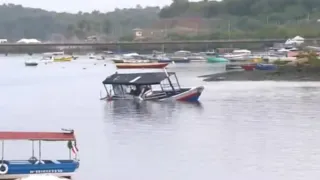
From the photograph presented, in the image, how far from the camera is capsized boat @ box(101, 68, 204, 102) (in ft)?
136

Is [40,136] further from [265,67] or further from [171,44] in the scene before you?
[171,44]

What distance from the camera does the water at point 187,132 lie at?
75.9 ft

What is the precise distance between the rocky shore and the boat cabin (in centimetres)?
1620

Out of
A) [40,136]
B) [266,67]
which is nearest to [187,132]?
[40,136]

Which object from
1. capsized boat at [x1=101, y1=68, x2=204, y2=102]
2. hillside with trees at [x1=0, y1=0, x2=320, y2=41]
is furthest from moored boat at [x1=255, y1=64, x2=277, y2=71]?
hillside with trees at [x1=0, y1=0, x2=320, y2=41]

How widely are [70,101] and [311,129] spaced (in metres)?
17.4

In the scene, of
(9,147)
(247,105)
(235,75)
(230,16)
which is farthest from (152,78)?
(230,16)

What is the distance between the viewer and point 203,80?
59562 mm

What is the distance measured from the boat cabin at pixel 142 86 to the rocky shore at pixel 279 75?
1620 centimetres

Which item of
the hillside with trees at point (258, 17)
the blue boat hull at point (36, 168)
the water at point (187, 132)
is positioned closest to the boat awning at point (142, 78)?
the water at point (187, 132)

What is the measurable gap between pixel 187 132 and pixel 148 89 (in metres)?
12.7

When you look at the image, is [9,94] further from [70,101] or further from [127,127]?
[127,127]

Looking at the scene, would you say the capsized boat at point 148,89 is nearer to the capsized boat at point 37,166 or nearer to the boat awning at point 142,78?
the boat awning at point 142,78

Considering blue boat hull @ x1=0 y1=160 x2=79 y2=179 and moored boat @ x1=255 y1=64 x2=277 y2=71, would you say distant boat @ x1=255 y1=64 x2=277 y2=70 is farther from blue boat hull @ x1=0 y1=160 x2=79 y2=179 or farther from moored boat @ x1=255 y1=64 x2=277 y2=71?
blue boat hull @ x1=0 y1=160 x2=79 y2=179
